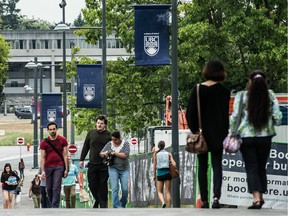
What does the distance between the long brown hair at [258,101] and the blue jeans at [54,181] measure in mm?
6771

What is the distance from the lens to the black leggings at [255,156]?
13695mm

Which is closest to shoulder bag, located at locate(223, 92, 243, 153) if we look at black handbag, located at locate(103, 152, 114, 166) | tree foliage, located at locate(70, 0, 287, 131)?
black handbag, located at locate(103, 152, 114, 166)

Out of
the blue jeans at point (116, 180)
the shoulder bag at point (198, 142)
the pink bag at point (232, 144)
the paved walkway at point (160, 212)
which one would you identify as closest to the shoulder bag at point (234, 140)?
the pink bag at point (232, 144)

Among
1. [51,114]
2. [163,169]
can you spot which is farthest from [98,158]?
[51,114]

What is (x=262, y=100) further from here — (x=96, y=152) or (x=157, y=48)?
(x=157, y=48)

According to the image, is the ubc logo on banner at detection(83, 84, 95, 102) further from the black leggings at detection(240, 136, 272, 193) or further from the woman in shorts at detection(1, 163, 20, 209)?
the black leggings at detection(240, 136, 272, 193)

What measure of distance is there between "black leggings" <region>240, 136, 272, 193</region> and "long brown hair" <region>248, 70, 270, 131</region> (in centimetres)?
21

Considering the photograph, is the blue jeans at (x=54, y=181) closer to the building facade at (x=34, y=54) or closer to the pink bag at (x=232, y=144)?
the pink bag at (x=232, y=144)

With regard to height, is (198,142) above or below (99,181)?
above

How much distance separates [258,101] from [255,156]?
67 centimetres

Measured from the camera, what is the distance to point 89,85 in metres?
39.7

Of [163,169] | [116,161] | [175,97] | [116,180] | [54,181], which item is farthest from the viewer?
[163,169]

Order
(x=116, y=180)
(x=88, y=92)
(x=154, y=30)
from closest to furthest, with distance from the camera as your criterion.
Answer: (x=116, y=180)
(x=154, y=30)
(x=88, y=92)

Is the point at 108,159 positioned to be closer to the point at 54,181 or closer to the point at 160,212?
the point at 54,181
